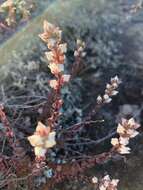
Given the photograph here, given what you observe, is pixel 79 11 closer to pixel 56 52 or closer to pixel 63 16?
pixel 63 16

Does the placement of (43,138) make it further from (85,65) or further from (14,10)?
(14,10)

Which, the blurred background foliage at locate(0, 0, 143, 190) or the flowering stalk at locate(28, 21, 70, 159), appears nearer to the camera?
the flowering stalk at locate(28, 21, 70, 159)

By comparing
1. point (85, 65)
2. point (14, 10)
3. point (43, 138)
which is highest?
point (43, 138)

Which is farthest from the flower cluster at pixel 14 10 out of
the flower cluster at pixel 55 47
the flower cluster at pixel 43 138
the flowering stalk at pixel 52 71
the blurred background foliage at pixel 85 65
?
the flower cluster at pixel 43 138

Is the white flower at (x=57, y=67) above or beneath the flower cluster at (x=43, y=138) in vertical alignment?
above

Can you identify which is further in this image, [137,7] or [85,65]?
[137,7]

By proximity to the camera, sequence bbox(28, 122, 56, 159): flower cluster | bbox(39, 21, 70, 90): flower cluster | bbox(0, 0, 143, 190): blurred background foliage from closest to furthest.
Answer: bbox(28, 122, 56, 159): flower cluster < bbox(39, 21, 70, 90): flower cluster < bbox(0, 0, 143, 190): blurred background foliage

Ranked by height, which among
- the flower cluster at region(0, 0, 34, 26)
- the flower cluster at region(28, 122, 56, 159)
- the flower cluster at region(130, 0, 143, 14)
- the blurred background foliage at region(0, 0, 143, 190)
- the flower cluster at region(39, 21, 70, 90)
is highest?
the flower cluster at region(39, 21, 70, 90)

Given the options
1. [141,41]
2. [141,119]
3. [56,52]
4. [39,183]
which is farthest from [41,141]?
[141,41]

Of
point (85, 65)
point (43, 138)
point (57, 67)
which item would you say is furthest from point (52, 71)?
point (85, 65)

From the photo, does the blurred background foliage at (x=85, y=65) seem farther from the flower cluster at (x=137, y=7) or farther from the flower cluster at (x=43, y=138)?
the flower cluster at (x=43, y=138)

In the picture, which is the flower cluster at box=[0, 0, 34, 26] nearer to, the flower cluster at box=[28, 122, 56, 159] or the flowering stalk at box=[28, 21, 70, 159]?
the flowering stalk at box=[28, 21, 70, 159]

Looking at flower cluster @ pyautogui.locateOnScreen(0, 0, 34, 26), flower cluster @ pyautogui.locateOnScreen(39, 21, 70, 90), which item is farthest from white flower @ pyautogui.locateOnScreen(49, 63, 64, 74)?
flower cluster @ pyautogui.locateOnScreen(0, 0, 34, 26)
